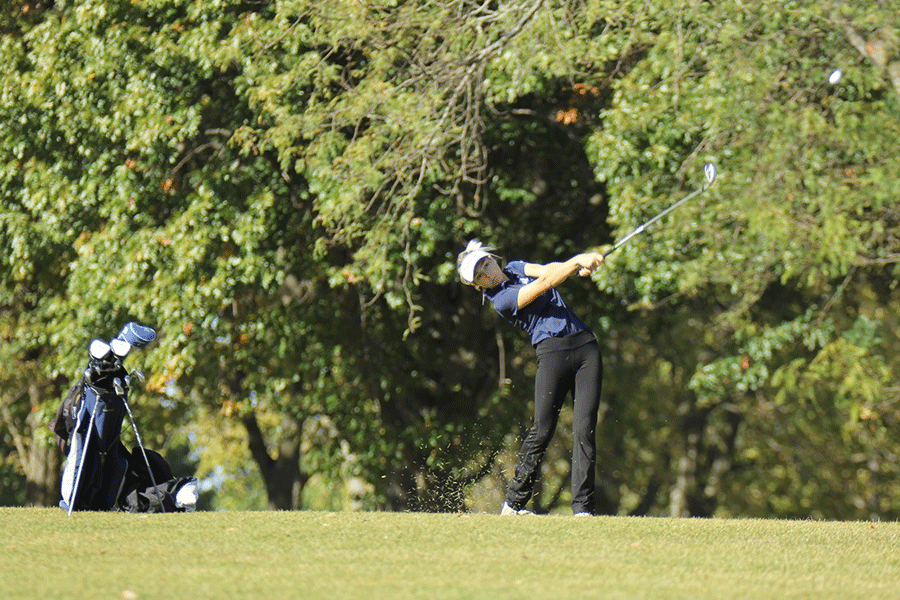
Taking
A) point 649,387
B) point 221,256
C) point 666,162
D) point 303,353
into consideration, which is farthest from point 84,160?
point 649,387

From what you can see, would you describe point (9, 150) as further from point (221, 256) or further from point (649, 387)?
point (649, 387)

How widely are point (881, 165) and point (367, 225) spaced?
17.2 feet

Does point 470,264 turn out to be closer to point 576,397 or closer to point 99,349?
point 576,397

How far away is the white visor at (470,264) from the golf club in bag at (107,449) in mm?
2447

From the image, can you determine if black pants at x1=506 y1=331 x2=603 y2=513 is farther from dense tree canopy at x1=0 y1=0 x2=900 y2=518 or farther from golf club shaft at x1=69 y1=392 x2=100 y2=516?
dense tree canopy at x1=0 y1=0 x2=900 y2=518

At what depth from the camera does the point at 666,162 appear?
11883mm

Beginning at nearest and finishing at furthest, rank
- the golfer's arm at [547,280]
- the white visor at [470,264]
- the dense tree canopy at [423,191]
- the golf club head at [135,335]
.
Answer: the golfer's arm at [547,280]
the white visor at [470,264]
the golf club head at [135,335]
the dense tree canopy at [423,191]

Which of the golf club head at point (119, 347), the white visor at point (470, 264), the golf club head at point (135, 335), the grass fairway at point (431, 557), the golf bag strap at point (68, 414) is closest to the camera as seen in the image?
the grass fairway at point (431, 557)

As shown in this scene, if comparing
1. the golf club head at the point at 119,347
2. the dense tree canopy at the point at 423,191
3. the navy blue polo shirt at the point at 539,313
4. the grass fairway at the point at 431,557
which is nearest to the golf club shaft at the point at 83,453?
the grass fairway at the point at 431,557

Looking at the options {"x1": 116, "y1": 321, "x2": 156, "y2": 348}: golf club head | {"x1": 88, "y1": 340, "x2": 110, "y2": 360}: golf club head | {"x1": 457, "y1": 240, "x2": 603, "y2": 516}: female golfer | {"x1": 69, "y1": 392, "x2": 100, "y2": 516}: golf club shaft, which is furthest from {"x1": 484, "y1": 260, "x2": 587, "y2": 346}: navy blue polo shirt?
{"x1": 69, "y1": 392, "x2": 100, "y2": 516}: golf club shaft

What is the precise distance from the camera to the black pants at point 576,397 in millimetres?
7441

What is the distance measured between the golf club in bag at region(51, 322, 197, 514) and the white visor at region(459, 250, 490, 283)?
2.45 m

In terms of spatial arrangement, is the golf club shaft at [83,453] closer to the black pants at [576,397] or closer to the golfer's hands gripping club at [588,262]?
the black pants at [576,397]

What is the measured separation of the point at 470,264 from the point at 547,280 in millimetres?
527
